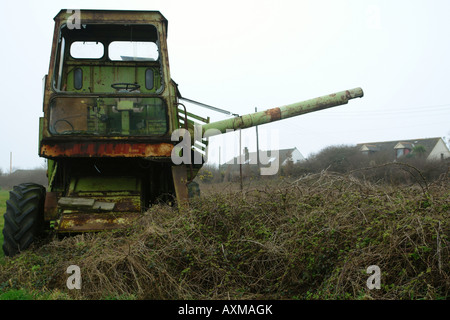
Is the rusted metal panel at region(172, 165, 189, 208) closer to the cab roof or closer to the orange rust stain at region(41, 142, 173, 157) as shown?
the orange rust stain at region(41, 142, 173, 157)

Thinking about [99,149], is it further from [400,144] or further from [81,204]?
[400,144]

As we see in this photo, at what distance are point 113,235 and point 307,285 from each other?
8.55 feet

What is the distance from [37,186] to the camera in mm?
6484

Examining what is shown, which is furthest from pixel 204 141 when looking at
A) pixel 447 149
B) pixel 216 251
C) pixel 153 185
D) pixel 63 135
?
pixel 447 149

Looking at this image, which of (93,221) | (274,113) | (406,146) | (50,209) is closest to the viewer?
(93,221)

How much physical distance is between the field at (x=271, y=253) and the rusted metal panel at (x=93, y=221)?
22cm

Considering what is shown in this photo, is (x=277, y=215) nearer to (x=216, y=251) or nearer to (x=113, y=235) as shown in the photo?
(x=216, y=251)

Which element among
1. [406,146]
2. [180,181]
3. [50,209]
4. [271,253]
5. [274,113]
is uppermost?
[406,146]

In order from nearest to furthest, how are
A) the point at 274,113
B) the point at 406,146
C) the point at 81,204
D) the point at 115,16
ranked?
1. the point at 81,204
2. the point at 115,16
3. the point at 274,113
4. the point at 406,146

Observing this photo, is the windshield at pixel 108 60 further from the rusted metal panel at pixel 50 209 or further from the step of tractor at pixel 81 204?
the step of tractor at pixel 81 204

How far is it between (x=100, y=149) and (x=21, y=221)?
1367mm

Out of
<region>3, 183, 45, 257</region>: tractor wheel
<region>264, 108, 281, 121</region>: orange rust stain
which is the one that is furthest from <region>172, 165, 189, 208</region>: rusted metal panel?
<region>264, 108, 281, 121</region>: orange rust stain

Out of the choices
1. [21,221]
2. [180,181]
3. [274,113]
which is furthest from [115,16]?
[21,221]

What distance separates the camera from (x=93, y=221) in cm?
583
